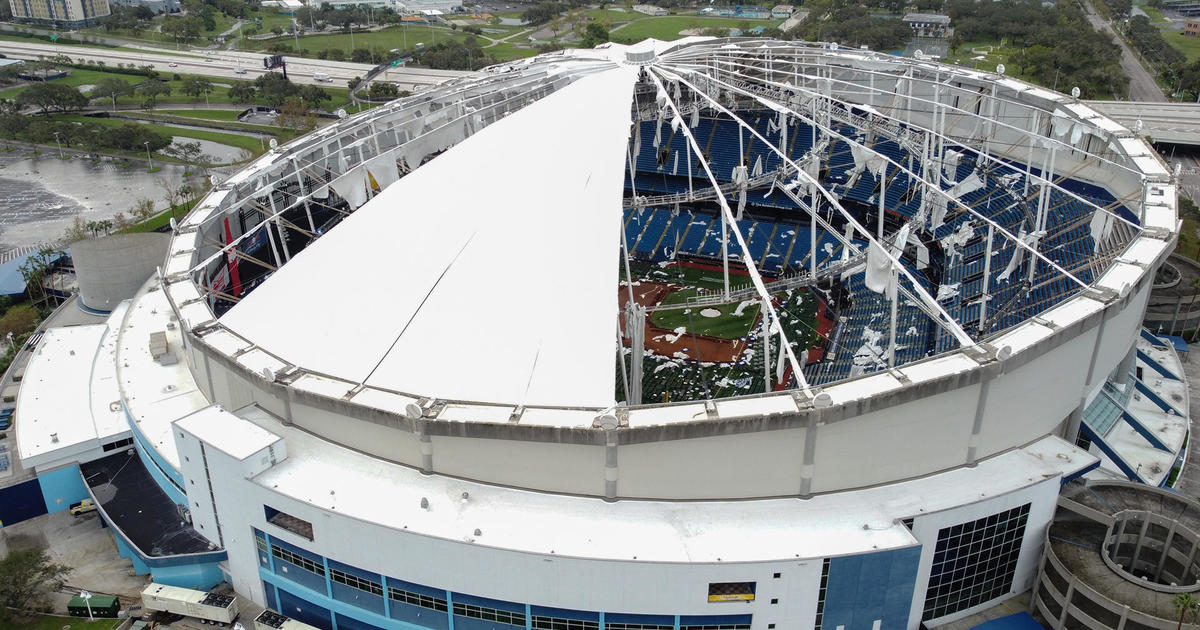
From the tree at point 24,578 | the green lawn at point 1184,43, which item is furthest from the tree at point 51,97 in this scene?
the green lawn at point 1184,43

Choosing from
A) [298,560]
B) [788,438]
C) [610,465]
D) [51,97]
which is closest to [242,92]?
[51,97]

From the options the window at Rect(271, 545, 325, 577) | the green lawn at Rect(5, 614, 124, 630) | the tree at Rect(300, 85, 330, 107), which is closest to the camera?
the window at Rect(271, 545, 325, 577)

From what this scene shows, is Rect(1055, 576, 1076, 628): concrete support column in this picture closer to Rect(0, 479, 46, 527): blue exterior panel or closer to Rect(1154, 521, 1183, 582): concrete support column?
Rect(1154, 521, 1183, 582): concrete support column

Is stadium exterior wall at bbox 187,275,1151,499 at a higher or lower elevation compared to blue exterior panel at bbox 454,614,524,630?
higher

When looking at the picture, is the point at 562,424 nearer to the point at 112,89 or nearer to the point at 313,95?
the point at 313,95

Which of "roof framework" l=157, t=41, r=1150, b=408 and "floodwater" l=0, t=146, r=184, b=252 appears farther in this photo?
"floodwater" l=0, t=146, r=184, b=252

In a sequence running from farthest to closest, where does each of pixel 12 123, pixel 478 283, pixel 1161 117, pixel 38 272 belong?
pixel 12 123 < pixel 1161 117 < pixel 38 272 < pixel 478 283

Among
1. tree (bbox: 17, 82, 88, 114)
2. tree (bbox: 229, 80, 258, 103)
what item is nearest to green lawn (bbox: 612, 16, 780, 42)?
tree (bbox: 229, 80, 258, 103)
